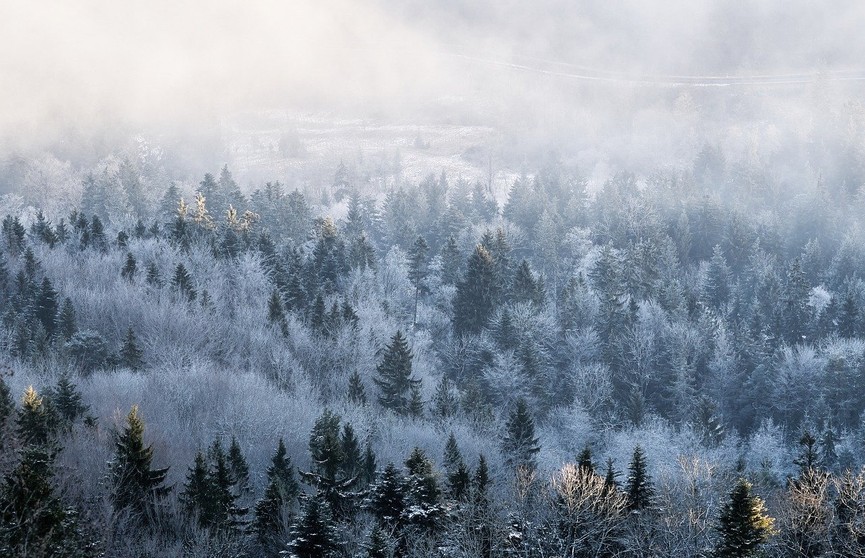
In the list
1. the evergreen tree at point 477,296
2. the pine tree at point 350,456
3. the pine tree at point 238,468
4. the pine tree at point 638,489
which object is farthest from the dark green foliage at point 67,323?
the pine tree at point 638,489

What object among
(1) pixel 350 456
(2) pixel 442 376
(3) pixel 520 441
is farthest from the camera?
(2) pixel 442 376

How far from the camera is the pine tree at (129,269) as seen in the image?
7662 cm

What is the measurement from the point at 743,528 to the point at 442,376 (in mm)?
47550

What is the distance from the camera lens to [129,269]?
253 feet

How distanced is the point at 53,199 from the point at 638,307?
118857 millimetres

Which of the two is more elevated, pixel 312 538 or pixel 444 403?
pixel 312 538

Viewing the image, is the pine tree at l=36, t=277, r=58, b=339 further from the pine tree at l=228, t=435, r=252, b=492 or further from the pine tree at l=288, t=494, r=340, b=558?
the pine tree at l=288, t=494, r=340, b=558

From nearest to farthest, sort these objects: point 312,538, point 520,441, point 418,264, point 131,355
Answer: point 312,538 < point 520,441 < point 131,355 < point 418,264

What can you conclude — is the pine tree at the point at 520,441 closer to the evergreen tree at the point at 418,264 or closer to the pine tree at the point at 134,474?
the pine tree at the point at 134,474

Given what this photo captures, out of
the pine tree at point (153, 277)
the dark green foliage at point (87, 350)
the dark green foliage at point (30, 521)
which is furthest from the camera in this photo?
the pine tree at point (153, 277)

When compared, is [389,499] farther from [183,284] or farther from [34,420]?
[183,284]

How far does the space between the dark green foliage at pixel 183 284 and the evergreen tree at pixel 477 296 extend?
86.0 ft

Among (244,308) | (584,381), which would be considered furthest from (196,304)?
(584,381)

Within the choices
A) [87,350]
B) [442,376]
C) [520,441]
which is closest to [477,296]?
[442,376]
